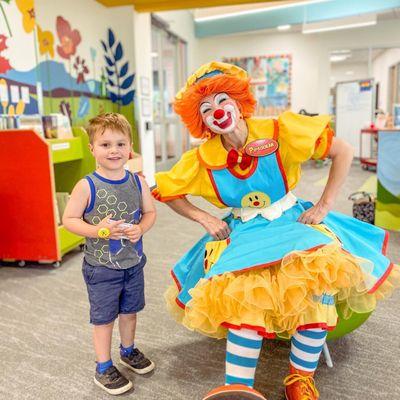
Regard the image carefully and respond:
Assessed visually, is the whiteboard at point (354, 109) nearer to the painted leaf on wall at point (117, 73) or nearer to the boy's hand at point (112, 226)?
the painted leaf on wall at point (117, 73)

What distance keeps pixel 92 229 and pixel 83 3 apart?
4.02m

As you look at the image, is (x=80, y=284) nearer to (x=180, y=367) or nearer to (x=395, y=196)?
(x=180, y=367)

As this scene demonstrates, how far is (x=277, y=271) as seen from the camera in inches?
50.4

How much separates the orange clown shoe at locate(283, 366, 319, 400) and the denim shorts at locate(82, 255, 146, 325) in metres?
0.61

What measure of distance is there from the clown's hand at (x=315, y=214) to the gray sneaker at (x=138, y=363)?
32.9 inches

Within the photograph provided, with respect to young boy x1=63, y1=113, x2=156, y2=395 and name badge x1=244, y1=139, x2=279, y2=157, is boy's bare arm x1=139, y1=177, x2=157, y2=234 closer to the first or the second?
young boy x1=63, y1=113, x2=156, y2=395

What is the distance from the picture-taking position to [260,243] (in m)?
1.32

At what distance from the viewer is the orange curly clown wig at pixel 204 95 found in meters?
1.45

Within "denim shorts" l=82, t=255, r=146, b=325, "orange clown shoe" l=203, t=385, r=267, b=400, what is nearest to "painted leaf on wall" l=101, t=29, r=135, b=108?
"denim shorts" l=82, t=255, r=146, b=325

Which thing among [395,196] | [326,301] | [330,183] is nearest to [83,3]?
[395,196]

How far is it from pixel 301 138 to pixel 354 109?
780cm

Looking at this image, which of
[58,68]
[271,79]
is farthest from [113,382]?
[271,79]

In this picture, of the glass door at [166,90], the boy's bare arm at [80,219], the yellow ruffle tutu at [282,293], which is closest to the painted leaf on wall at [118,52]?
the glass door at [166,90]

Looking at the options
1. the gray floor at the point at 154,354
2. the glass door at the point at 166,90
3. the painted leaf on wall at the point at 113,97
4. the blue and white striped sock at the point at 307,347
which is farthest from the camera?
the glass door at the point at 166,90
